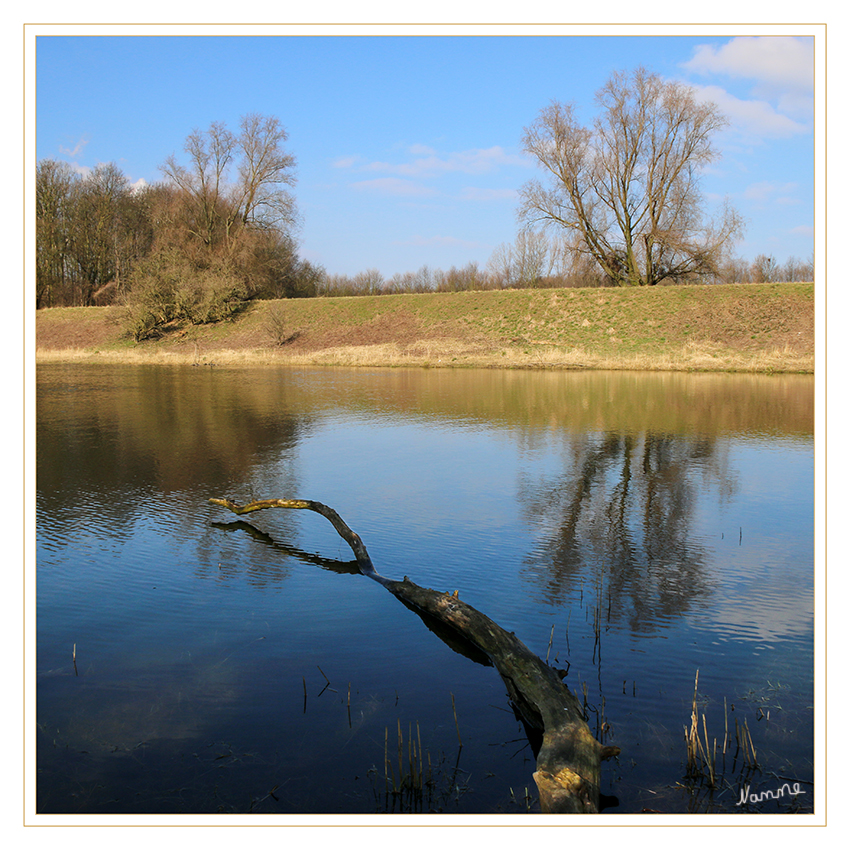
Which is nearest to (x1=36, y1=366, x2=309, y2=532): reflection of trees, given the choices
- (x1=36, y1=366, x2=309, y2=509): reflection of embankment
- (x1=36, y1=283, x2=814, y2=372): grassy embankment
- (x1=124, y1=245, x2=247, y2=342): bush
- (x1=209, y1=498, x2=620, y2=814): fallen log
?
(x1=36, y1=366, x2=309, y2=509): reflection of embankment

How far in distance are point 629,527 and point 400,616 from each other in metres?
3.93

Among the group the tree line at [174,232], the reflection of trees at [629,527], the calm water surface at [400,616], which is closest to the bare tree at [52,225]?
the tree line at [174,232]

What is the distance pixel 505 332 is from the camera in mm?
36250

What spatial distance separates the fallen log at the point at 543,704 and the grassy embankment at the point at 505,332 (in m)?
26.0

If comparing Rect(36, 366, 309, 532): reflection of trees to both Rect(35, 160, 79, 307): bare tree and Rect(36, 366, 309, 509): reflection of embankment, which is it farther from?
Rect(35, 160, 79, 307): bare tree

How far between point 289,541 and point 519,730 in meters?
4.69

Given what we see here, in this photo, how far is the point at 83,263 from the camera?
53.8 metres

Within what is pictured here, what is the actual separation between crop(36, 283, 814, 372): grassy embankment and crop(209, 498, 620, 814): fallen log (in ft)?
85.5

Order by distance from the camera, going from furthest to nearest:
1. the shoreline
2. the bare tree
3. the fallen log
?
the bare tree, the shoreline, the fallen log

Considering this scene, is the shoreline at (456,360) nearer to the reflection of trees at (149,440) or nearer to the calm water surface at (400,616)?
the reflection of trees at (149,440)

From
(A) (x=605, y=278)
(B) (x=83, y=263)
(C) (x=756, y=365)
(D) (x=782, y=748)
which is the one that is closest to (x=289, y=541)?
(D) (x=782, y=748)

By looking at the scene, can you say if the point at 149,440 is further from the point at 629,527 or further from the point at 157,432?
the point at 629,527

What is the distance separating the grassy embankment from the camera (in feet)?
102
